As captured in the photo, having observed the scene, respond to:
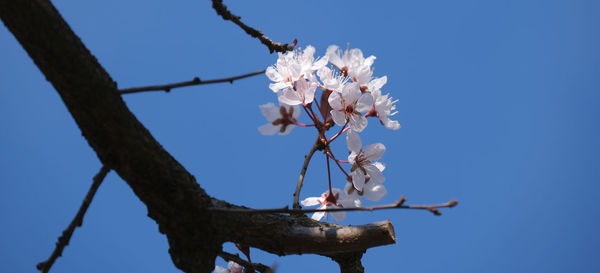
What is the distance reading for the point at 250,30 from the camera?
0.82 m

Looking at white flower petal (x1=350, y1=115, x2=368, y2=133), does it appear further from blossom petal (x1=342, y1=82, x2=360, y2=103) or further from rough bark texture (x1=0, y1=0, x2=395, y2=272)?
rough bark texture (x1=0, y1=0, x2=395, y2=272)

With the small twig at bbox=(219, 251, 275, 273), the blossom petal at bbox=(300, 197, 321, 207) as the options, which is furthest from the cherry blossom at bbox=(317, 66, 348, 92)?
the small twig at bbox=(219, 251, 275, 273)

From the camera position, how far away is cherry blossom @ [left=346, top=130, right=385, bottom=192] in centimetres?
80

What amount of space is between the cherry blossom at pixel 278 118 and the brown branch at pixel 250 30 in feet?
0.39

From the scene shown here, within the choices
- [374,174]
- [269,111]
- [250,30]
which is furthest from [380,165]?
[250,30]

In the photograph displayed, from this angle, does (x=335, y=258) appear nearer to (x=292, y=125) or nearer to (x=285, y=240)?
(x=285, y=240)

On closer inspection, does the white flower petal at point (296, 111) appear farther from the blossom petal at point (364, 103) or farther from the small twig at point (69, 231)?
the small twig at point (69, 231)

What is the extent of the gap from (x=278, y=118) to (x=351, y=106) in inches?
5.1

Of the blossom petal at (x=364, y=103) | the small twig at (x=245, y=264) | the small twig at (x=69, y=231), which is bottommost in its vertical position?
the small twig at (x=69, y=231)

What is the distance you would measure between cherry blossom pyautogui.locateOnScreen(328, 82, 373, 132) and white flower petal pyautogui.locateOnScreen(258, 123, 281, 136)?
0.10 meters

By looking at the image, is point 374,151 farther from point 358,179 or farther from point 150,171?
point 150,171

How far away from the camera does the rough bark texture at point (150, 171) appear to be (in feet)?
1.90

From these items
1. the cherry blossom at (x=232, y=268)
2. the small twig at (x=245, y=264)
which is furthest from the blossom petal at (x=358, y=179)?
the cherry blossom at (x=232, y=268)

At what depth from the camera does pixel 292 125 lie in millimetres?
783
